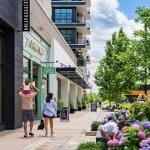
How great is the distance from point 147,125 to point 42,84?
89.1 ft

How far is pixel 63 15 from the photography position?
9175 cm

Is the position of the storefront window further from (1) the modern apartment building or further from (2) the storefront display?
(1) the modern apartment building

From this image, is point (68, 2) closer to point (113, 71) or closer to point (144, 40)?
point (113, 71)

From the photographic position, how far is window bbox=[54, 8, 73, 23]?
90562mm

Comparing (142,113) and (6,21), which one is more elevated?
(6,21)

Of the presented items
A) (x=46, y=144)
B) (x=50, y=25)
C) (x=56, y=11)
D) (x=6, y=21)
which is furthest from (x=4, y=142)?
(x=56, y=11)

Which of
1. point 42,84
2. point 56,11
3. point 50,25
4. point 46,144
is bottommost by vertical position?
point 46,144

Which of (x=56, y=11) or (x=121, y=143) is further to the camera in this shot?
(x=56, y=11)

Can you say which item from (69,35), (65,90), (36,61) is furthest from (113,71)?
(36,61)

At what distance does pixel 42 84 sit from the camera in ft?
120

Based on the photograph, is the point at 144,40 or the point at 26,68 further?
the point at 144,40

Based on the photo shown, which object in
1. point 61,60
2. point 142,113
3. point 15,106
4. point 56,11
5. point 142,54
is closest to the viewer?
point 142,113

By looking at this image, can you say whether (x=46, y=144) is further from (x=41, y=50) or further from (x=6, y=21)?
(x=41, y=50)

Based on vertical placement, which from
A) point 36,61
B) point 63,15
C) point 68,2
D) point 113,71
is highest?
point 68,2
